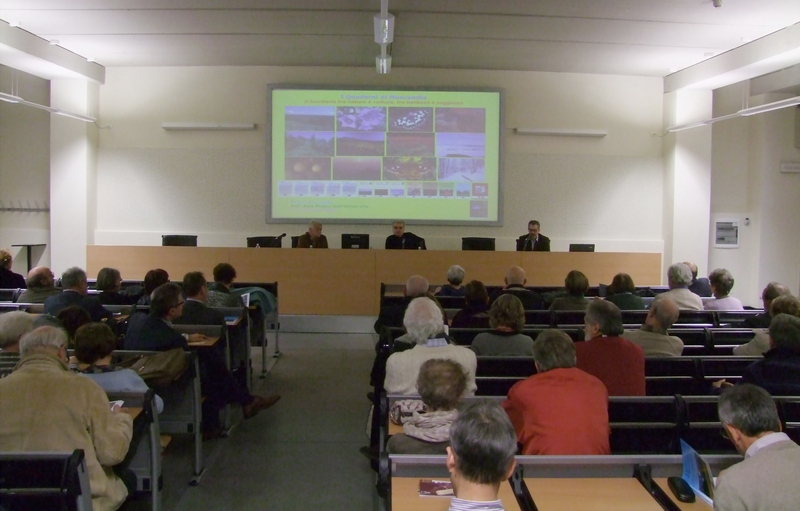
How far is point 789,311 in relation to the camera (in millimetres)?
3713

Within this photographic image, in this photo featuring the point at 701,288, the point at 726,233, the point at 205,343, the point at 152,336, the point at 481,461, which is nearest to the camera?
the point at 481,461

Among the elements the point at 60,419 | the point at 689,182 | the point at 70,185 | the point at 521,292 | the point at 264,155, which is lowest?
the point at 60,419

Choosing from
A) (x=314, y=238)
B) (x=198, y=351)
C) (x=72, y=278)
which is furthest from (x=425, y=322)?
(x=314, y=238)

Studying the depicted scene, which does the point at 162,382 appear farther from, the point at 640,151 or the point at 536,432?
the point at 640,151

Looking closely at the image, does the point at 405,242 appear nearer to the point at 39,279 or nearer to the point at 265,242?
the point at 265,242

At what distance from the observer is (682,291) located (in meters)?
5.22

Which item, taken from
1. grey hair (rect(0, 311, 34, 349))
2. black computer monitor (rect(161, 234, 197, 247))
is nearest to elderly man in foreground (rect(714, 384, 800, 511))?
grey hair (rect(0, 311, 34, 349))

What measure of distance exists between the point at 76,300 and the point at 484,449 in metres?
3.64

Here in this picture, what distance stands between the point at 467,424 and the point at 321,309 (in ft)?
20.8

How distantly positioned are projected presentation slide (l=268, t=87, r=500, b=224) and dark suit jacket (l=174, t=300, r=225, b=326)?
511 cm

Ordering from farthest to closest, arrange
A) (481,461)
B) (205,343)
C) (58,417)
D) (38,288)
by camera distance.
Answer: (38,288) → (205,343) → (58,417) → (481,461)

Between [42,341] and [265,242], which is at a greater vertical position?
[265,242]

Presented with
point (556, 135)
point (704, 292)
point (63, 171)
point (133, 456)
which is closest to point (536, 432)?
point (133, 456)

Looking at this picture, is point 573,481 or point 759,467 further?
point 573,481
